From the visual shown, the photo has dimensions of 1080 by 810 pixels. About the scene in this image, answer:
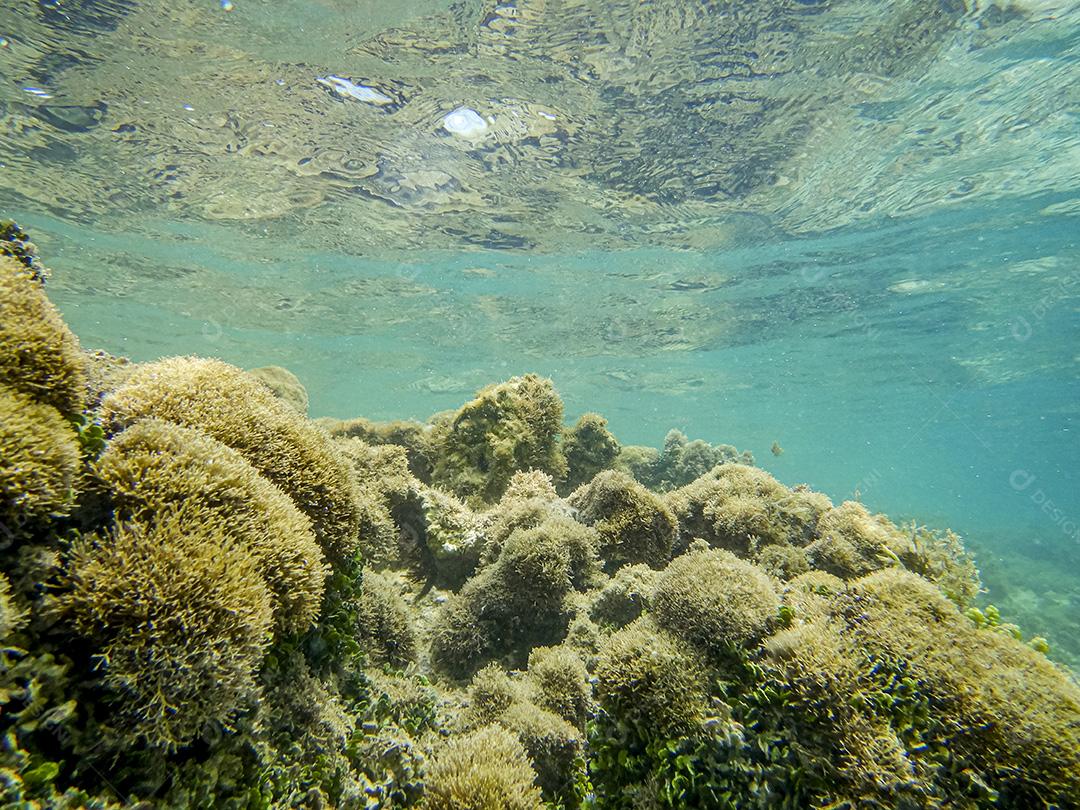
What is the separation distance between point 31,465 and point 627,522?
5563 millimetres

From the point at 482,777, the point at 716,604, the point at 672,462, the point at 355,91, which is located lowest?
the point at 672,462

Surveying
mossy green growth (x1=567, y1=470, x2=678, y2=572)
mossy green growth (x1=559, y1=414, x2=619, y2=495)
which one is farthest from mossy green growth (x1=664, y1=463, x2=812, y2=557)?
mossy green growth (x1=559, y1=414, x2=619, y2=495)

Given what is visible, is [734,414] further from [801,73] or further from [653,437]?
[801,73]

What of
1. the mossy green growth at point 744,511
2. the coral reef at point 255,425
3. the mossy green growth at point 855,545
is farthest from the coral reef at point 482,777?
the mossy green growth at point 855,545

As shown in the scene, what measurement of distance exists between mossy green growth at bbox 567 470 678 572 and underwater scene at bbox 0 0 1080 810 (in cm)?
5

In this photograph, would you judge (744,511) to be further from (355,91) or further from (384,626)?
(355,91)

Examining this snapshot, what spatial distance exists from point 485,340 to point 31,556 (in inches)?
1262

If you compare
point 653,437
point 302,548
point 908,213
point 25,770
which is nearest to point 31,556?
point 25,770

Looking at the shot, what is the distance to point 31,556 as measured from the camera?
2117 millimetres

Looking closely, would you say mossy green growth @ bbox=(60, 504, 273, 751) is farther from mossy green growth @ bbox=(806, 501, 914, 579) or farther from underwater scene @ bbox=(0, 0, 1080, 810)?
mossy green growth @ bbox=(806, 501, 914, 579)

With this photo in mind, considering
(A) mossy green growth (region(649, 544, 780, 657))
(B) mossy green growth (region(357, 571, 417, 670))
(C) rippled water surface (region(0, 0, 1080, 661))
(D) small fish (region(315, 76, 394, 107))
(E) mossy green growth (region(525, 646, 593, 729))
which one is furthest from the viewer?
(D) small fish (region(315, 76, 394, 107))

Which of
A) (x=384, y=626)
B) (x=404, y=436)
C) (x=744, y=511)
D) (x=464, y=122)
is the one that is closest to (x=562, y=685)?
(x=384, y=626)

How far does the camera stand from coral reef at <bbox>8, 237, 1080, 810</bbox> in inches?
82.4

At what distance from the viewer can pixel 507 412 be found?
833 cm
